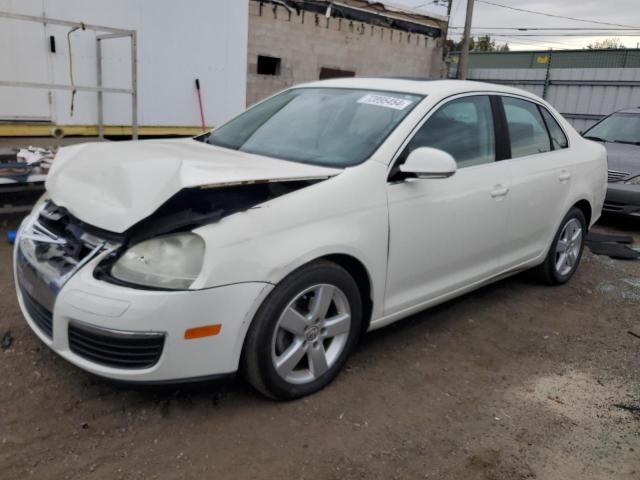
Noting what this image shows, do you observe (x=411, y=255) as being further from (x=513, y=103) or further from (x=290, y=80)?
(x=290, y=80)

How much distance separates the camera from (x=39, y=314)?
272cm

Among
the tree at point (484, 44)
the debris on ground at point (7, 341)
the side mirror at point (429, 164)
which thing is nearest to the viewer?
the side mirror at point (429, 164)

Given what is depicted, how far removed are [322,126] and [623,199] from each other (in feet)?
17.0

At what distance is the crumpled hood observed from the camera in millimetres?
2514

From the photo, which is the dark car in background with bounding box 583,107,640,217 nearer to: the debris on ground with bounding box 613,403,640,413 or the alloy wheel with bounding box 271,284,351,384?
the debris on ground with bounding box 613,403,640,413

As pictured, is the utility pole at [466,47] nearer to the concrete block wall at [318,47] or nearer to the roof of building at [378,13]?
the roof of building at [378,13]

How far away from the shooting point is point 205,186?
8.30 feet

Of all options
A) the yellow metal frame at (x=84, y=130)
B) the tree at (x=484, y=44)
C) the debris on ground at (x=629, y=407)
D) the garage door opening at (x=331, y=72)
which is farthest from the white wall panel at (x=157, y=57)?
the tree at (x=484, y=44)

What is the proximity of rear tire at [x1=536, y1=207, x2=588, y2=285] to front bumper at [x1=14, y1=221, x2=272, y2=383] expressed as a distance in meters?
3.04

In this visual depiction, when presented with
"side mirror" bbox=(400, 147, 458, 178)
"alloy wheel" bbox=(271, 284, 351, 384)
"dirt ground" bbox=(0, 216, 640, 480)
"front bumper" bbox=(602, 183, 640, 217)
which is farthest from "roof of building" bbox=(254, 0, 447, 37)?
"alloy wheel" bbox=(271, 284, 351, 384)

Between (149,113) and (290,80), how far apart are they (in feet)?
21.1

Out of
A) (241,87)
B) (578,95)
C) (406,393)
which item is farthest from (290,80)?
(406,393)

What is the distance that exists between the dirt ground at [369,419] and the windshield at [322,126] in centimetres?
125

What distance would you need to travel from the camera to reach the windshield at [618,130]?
→ 27.1ft
